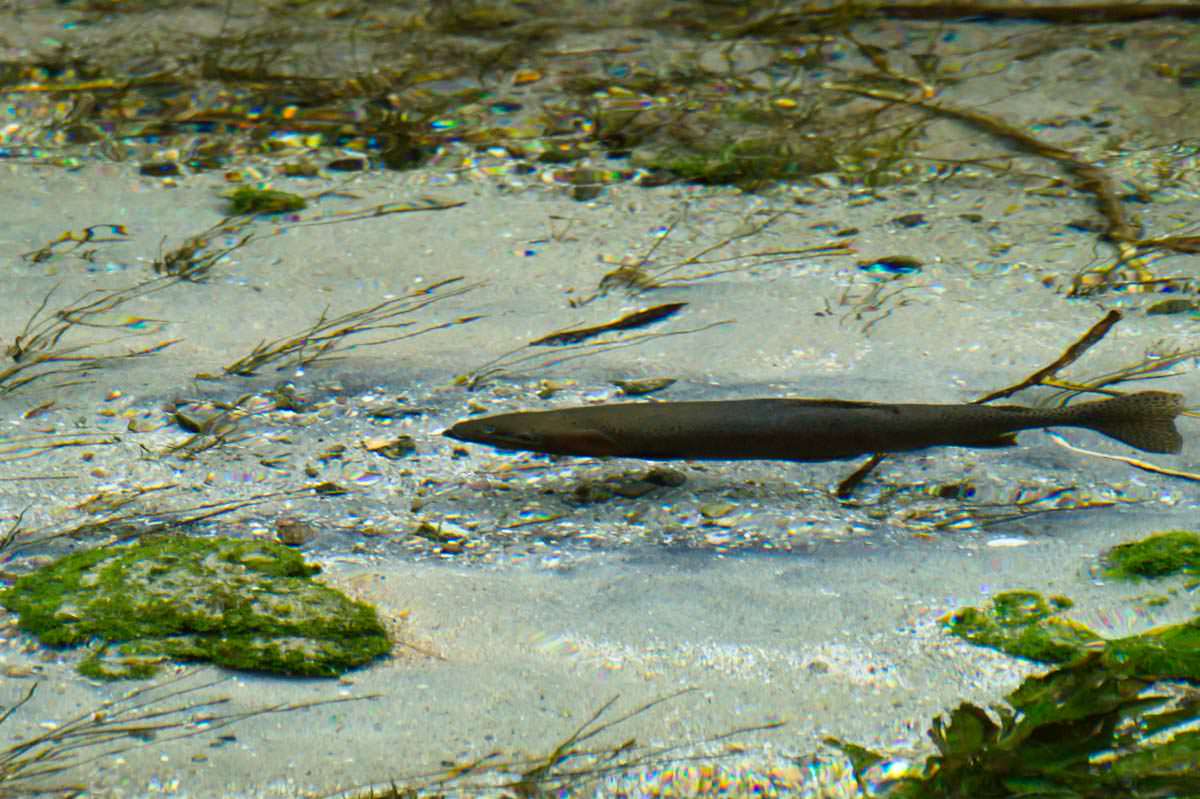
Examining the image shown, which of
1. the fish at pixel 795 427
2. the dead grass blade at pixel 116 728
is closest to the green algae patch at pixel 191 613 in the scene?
the dead grass blade at pixel 116 728

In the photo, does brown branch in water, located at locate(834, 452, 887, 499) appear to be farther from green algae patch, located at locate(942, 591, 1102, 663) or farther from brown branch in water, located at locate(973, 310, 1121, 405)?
green algae patch, located at locate(942, 591, 1102, 663)

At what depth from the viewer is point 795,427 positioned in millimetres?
3182

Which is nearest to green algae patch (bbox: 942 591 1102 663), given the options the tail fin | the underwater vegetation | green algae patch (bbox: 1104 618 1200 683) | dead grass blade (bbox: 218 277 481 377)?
green algae patch (bbox: 1104 618 1200 683)

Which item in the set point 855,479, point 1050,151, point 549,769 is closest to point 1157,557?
point 855,479

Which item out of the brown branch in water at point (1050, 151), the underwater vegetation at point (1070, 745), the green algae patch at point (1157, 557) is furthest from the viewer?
the brown branch in water at point (1050, 151)

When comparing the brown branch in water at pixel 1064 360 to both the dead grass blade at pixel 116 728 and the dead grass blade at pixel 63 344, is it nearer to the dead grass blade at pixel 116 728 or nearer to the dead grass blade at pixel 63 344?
the dead grass blade at pixel 116 728

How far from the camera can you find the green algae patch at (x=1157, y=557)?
2.85 m

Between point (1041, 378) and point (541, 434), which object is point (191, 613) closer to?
point (541, 434)

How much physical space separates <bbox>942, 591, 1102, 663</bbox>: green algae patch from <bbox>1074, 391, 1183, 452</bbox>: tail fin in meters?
0.77

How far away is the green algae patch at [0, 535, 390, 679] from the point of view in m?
2.57

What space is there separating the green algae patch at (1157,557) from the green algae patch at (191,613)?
193cm

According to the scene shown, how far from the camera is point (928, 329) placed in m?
4.24

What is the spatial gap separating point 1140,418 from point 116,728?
2.91 meters

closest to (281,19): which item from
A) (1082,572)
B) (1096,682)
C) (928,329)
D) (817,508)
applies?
(928,329)
